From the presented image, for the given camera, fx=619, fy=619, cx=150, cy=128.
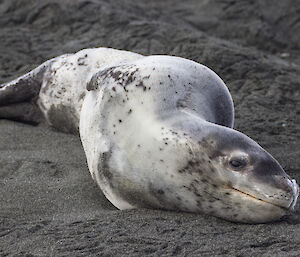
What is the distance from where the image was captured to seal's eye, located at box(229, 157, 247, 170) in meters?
2.88

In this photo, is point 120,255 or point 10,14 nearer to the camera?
point 120,255

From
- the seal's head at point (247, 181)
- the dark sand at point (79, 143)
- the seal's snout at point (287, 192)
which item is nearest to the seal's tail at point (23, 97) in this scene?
the dark sand at point (79, 143)

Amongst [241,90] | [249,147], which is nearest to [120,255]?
[249,147]

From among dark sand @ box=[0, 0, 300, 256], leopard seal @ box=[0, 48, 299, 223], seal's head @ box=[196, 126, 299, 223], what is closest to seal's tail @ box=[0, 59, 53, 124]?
dark sand @ box=[0, 0, 300, 256]

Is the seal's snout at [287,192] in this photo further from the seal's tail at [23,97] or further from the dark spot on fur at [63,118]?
the seal's tail at [23,97]

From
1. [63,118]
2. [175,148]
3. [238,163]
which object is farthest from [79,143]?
[238,163]

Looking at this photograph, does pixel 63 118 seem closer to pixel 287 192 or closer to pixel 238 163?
pixel 238 163

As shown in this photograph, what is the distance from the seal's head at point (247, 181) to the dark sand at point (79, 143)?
0.09 metres

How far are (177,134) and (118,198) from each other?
1.63 ft

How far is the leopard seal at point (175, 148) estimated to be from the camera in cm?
288

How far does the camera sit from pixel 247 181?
2852 mm

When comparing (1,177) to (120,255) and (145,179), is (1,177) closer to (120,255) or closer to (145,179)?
(145,179)

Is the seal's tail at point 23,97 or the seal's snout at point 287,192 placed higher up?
the seal's snout at point 287,192

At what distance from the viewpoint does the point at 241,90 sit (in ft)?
18.2
